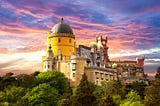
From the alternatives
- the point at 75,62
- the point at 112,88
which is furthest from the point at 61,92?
the point at 112,88

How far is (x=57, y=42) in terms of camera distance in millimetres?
104500

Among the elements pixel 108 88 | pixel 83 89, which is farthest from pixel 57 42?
pixel 83 89

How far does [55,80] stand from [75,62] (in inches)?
305

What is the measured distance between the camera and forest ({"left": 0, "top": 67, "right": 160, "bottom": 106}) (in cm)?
6488

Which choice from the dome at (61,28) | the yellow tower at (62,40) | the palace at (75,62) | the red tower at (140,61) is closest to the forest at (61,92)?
the palace at (75,62)

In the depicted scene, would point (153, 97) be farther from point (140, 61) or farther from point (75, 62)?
point (140, 61)

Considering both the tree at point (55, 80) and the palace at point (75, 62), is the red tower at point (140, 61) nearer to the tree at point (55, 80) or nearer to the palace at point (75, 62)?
the palace at point (75, 62)

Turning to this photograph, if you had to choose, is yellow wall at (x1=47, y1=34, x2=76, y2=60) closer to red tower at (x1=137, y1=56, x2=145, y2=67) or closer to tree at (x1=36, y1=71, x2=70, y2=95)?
tree at (x1=36, y1=71, x2=70, y2=95)

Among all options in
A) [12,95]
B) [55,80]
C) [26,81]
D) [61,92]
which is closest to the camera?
[12,95]

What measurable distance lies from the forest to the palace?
3.62 meters

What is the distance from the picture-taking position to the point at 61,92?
90.1 meters

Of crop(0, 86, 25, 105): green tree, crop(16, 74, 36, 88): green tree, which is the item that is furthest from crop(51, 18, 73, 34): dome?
crop(0, 86, 25, 105): green tree

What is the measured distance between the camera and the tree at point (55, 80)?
91.0 metres

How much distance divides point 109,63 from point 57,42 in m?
26.0
